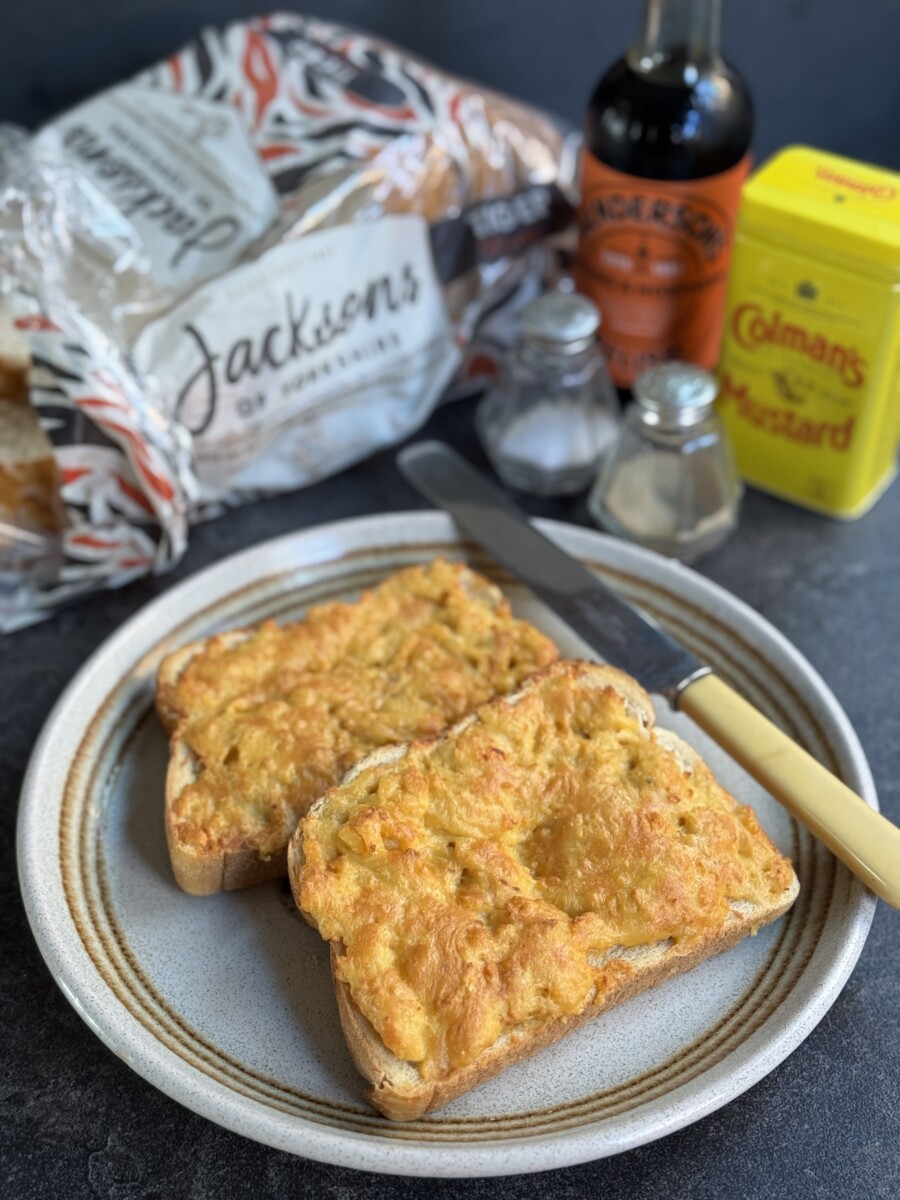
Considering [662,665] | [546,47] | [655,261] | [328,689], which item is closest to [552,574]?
[662,665]

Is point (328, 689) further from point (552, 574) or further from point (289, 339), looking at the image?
point (289, 339)

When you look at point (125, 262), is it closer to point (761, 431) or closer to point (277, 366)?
point (277, 366)

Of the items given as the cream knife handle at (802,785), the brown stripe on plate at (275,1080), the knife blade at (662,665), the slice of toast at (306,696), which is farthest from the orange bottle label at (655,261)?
the cream knife handle at (802,785)

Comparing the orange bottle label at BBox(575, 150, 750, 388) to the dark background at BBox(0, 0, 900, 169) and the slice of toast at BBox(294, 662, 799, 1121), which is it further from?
the slice of toast at BBox(294, 662, 799, 1121)

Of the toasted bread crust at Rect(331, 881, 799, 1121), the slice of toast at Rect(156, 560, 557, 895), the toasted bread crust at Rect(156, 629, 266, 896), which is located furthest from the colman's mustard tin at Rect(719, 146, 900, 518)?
the toasted bread crust at Rect(156, 629, 266, 896)

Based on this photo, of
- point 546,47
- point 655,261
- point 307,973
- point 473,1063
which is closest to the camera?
point 473,1063

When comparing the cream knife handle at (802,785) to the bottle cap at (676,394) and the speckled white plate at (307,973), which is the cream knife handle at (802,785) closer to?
the speckled white plate at (307,973)

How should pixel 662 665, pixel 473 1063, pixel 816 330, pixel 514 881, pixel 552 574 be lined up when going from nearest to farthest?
pixel 473 1063, pixel 514 881, pixel 662 665, pixel 552 574, pixel 816 330
